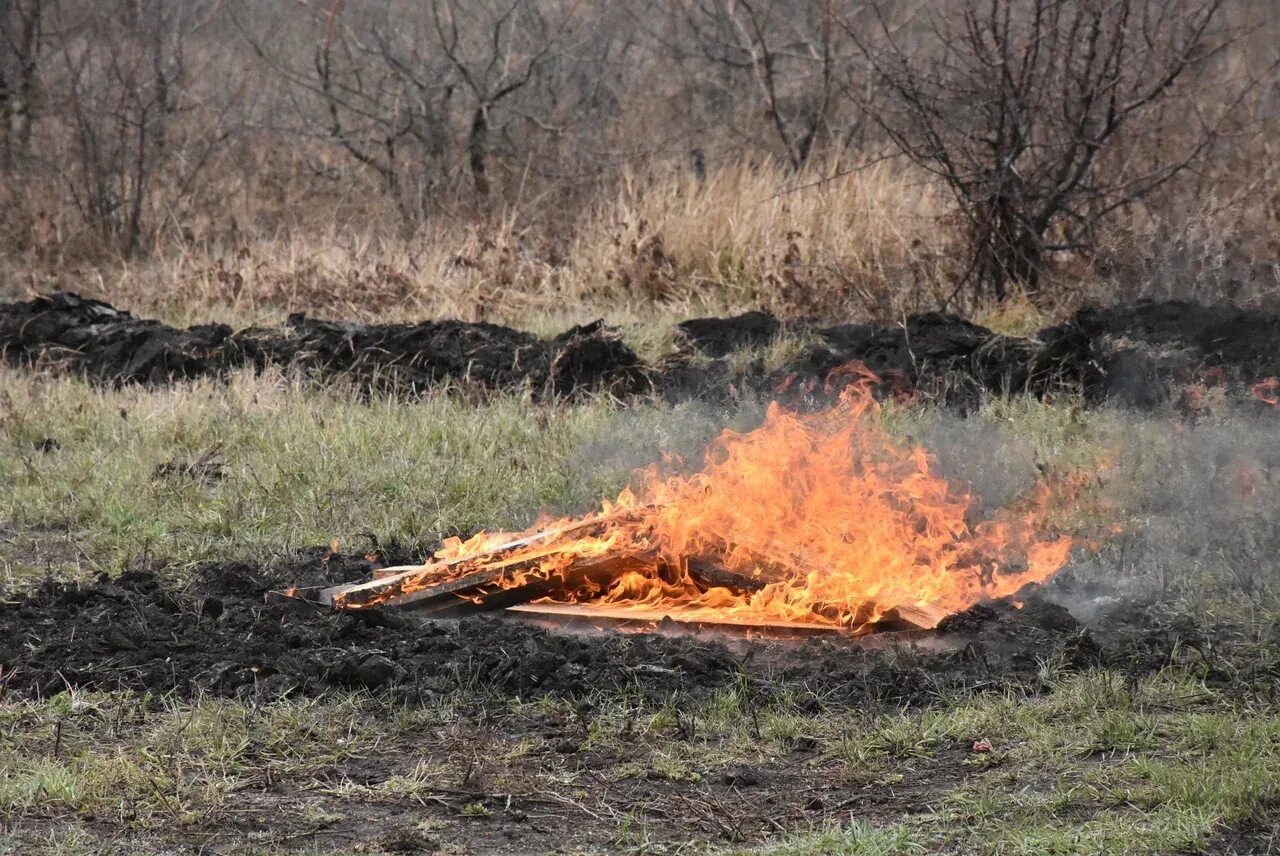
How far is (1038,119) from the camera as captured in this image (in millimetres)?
10352

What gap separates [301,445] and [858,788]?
169 inches

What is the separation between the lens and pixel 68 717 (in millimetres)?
4387

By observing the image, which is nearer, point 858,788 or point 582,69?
point 858,788

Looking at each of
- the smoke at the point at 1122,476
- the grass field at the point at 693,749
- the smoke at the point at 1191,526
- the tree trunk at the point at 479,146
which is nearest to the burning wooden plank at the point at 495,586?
the grass field at the point at 693,749

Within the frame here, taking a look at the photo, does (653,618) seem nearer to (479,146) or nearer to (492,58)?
(479,146)

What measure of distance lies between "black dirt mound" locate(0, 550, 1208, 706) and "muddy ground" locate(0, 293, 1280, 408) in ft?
10.2

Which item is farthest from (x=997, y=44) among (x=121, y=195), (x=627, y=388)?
(x=121, y=195)

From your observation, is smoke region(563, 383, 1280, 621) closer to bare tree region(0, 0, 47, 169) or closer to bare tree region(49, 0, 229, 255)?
bare tree region(49, 0, 229, 255)

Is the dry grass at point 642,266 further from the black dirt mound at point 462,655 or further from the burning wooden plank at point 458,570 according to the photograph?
the black dirt mound at point 462,655

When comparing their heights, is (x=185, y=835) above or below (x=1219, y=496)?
below

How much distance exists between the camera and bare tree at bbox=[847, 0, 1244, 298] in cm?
994

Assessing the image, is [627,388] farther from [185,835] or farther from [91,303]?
[185,835]

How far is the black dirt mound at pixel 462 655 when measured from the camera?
455 cm

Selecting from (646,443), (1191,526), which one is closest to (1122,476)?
(1191,526)
